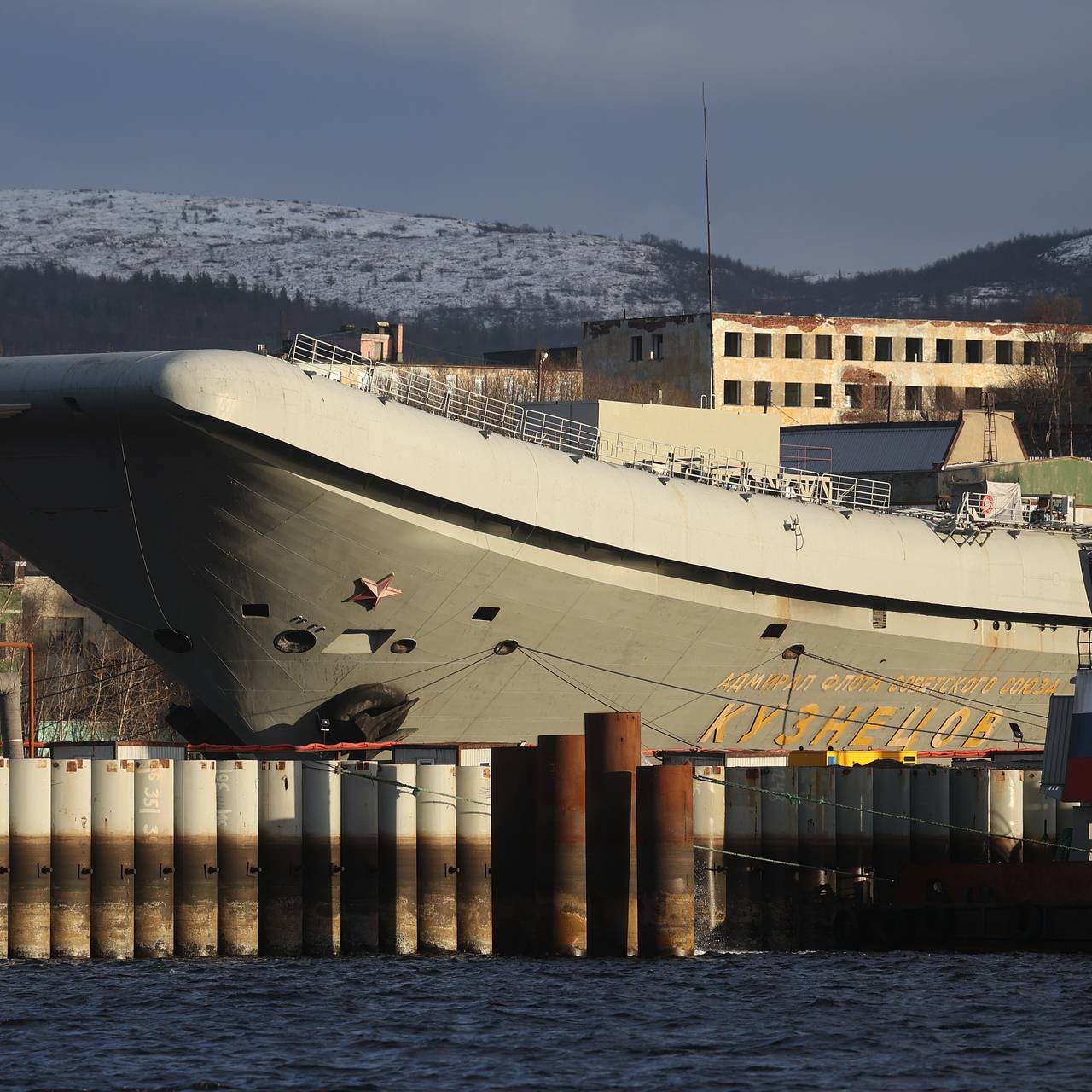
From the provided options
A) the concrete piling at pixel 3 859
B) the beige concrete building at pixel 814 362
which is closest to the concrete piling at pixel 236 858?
the concrete piling at pixel 3 859

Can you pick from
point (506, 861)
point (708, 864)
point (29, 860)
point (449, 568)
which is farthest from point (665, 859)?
point (449, 568)

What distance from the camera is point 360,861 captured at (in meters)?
27.8

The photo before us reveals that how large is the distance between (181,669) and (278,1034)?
54.2 feet

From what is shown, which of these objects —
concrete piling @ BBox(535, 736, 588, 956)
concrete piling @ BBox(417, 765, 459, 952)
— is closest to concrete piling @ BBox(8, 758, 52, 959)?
concrete piling @ BBox(417, 765, 459, 952)

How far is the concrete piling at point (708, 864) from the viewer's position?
95.8 ft

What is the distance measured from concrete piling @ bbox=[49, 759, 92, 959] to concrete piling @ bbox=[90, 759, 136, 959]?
0.32ft

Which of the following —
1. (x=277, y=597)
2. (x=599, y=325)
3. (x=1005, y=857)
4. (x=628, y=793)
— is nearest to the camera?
(x=628, y=793)

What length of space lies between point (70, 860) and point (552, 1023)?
6.56 metres

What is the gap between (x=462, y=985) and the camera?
2622 centimetres

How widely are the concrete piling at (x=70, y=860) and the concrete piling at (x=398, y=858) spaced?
374 centimetres

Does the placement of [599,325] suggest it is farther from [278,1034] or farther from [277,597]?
[278,1034]

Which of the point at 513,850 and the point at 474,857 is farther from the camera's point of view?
the point at 474,857

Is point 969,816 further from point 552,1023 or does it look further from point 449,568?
point 449,568

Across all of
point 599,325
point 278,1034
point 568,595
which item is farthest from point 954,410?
point 278,1034
